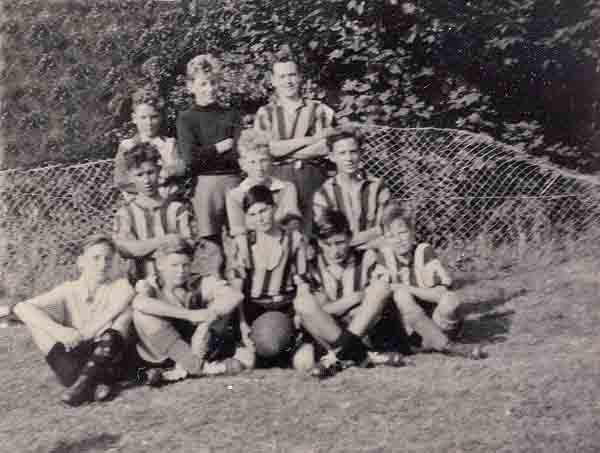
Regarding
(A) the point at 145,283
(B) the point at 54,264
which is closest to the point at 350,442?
(A) the point at 145,283

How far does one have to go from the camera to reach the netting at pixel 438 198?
686 centimetres

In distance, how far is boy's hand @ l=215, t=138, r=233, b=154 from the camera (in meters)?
5.41

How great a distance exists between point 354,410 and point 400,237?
1.26 meters

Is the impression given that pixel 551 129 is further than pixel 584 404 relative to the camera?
Yes

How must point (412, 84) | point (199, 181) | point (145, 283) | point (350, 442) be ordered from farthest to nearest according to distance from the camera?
point (412, 84) → point (199, 181) → point (145, 283) → point (350, 442)

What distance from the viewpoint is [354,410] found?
4.21 meters

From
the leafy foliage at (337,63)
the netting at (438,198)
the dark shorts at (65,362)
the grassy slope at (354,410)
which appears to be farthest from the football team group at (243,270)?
the leafy foliage at (337,63)

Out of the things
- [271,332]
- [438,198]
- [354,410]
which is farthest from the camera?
[438,198]

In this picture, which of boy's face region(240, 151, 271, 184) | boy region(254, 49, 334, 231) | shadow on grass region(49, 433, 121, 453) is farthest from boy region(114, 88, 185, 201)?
shadow on grass region(49, 433, 121, 453)

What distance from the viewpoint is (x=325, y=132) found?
18.5 ft

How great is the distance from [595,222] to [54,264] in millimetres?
4481

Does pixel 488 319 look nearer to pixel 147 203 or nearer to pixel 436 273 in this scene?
A: pixel 436 273

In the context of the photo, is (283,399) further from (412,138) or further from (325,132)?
(412,138)

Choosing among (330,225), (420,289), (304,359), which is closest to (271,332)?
(304,359)
